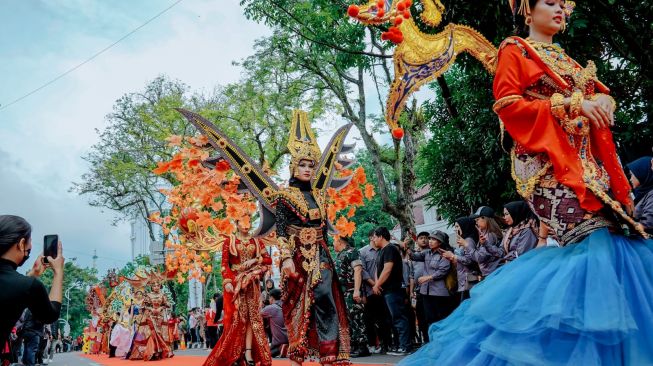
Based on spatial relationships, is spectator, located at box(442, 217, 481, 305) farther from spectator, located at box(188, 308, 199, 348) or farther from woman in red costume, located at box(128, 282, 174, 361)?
spectator, located at box(188, 308, 199, 348)

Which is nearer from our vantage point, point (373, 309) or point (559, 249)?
point (559, 249)

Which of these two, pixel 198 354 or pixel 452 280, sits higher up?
pixel 452 280

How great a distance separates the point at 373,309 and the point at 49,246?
655cm

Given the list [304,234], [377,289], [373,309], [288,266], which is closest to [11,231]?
[288,266]

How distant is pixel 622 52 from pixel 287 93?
41.7ft

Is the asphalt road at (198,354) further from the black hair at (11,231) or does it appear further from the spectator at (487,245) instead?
the black hair at (11,231)

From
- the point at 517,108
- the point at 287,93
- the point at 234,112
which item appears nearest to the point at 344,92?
the point at 287,93

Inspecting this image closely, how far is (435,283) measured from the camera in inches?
311

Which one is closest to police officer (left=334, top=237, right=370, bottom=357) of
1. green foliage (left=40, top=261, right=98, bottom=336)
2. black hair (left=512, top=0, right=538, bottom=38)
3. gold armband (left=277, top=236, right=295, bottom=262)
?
gold armband (left=277, top=236, right=295, bottom=262)

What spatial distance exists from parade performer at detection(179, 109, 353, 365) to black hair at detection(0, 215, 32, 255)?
2.41 meters

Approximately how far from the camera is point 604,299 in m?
2.20

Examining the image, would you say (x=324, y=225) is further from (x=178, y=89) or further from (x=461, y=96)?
(x=178, y=89)

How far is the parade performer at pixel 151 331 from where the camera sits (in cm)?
1409

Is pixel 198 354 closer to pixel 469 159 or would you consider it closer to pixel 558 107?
pixel 469 159
